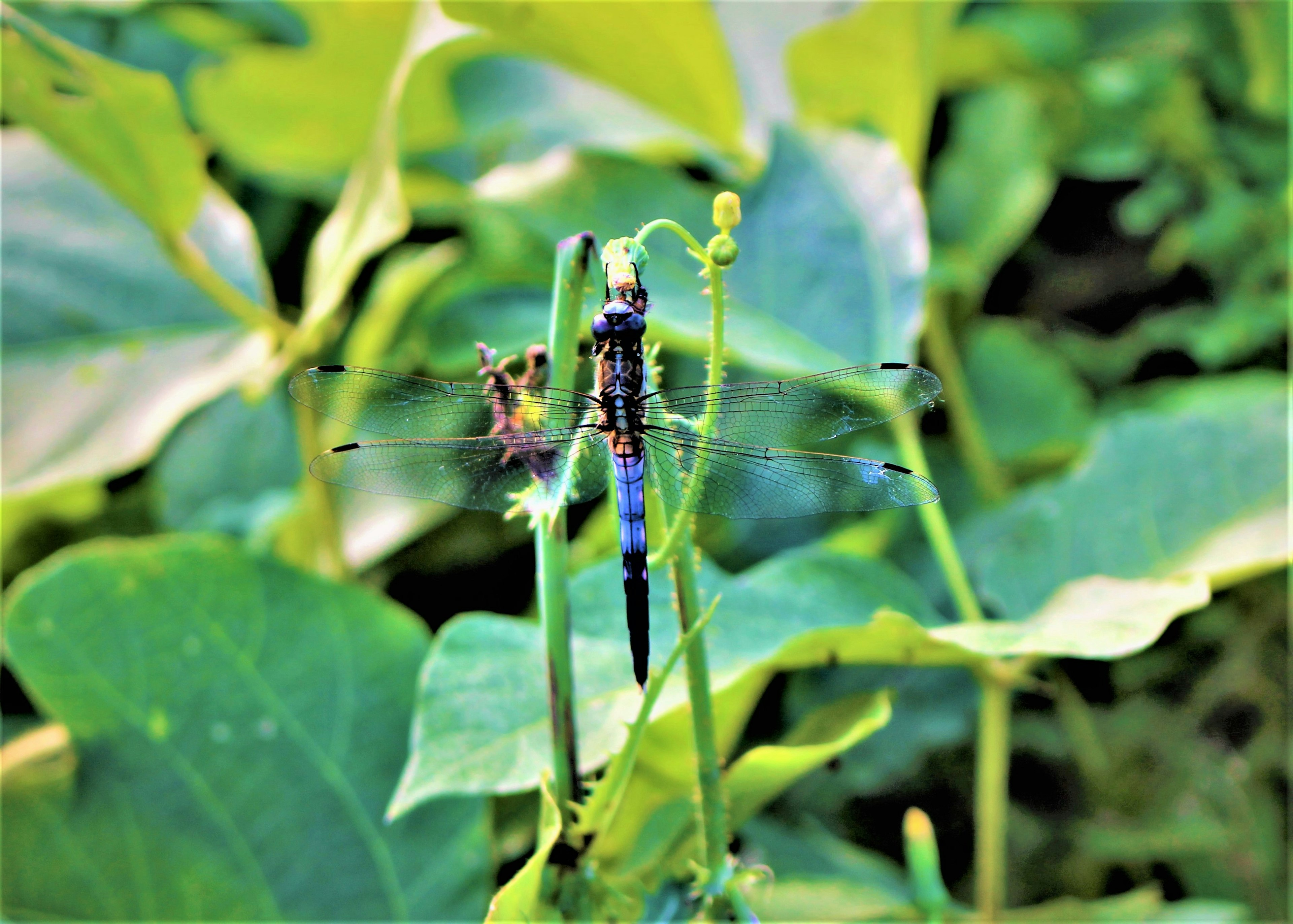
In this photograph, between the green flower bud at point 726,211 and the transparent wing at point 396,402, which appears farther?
the transparent wing at point 396,402

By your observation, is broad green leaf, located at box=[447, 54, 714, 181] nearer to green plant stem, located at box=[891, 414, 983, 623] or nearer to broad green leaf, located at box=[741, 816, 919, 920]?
green plant stem, located at box=[891, 414, 983, 623]

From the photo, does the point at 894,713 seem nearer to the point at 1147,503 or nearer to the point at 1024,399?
the point at 1147,503

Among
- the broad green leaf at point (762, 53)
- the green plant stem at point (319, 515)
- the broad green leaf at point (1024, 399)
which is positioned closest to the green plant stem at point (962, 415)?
the broad green leaf at point (1024, 399)

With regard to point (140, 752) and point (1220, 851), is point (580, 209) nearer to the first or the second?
point (140, 752)

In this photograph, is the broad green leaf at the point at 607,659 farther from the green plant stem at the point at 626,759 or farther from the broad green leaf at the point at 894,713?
the broad green leaf at the point at 894,713

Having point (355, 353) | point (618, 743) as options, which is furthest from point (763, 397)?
point (355, 353)

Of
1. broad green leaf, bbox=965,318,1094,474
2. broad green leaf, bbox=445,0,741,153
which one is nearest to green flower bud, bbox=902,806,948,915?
broad green leaf, bbox=965,318,1094,474
